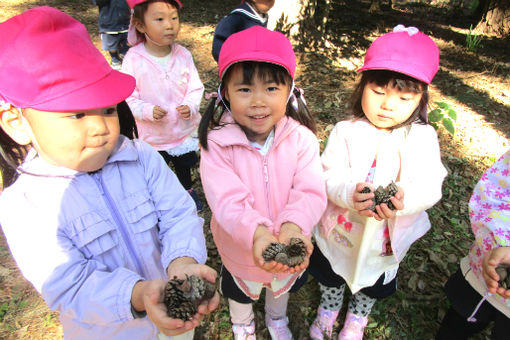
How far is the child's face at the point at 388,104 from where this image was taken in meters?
1.97

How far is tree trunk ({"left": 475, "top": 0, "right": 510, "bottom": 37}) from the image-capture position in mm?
8969

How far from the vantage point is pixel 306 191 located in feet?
6.41

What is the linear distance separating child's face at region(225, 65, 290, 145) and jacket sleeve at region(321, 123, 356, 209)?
460 mm

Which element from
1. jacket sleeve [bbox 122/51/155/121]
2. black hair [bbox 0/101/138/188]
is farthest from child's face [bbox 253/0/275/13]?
black hair [bbox 0/101/138/188]

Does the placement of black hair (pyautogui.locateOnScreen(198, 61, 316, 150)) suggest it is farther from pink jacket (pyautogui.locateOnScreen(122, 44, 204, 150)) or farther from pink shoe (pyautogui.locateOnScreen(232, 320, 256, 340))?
pink shoe (pyautogui.locateOnScreen(232, 320, 256, 340))

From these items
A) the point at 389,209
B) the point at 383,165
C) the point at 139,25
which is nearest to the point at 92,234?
the point at 389,209

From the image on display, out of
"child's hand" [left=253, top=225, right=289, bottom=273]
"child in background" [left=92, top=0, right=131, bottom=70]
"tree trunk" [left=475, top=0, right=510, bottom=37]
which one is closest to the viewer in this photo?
"child's hand" [left=253, top=225, right=289, bottom=273]

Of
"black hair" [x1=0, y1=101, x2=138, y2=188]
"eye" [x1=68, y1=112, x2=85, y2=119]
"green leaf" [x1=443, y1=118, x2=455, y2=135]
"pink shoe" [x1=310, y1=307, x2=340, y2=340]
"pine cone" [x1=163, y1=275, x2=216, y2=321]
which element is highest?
"eye" [x1=68, y1=112, x2=85, y2=119]

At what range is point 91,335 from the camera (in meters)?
1.57

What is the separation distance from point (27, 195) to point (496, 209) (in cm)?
243

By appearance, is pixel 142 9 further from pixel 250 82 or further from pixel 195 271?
pixel 195 271

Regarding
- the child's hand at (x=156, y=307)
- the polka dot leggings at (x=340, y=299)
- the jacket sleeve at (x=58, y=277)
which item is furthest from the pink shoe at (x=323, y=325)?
the jacket sleeve at (x=58, y=277)

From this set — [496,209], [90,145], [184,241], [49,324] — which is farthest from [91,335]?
[496,209]

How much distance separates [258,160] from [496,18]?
36.4 ft
